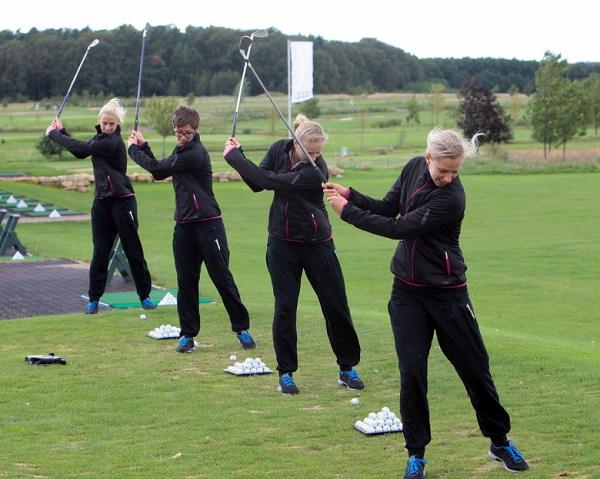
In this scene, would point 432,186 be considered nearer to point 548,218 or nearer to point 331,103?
point 548,218

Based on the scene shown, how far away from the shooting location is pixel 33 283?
58.9 feet

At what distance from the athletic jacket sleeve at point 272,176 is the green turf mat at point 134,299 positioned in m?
5.92

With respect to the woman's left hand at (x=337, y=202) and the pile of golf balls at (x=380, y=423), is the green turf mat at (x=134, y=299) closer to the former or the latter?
the pile of golf balls at (x=380, y=423)

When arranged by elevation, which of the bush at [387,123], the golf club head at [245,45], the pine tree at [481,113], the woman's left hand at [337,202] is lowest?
the bush at [387,123]

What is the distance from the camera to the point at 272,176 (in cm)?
949

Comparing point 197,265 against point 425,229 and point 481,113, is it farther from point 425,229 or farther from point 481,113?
point 481,113

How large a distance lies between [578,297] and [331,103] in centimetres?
12410

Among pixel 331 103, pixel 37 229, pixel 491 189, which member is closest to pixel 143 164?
pixel 37 229

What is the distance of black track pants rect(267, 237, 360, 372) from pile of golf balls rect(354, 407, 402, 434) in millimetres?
1553

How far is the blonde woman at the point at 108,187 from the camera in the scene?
13523 mm

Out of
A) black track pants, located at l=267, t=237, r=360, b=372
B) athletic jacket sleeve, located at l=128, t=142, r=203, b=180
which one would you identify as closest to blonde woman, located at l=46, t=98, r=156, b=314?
athletic jacket sleeve, located at l=128, t=142, r=203, b=180

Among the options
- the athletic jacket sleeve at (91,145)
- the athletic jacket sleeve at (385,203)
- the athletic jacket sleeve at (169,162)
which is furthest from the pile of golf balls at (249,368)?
the athletic jacket sleeve at (91,145)

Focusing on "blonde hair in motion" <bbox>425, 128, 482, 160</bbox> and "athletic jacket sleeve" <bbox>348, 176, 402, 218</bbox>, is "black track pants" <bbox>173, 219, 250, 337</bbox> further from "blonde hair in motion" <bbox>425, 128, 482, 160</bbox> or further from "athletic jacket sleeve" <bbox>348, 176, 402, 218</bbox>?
"blonde hair in motion" <bbox>425, 128, 482, 160</bbox>

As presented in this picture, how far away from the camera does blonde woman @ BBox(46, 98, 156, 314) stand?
44.4ft
